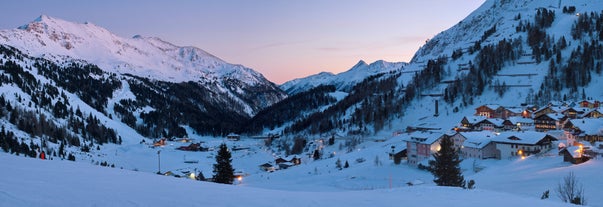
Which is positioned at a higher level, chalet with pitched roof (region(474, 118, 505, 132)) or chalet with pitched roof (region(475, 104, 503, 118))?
chalet with pitched roof (region(475, 104, 503, 118))

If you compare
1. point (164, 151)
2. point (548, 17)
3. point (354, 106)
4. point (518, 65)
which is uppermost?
point (548, 17)

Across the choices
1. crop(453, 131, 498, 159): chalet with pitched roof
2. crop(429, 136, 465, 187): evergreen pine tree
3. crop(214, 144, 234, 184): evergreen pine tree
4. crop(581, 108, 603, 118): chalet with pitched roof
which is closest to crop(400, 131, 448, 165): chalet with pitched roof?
crop(453, 131, 498, 159): chalet with pitched roof

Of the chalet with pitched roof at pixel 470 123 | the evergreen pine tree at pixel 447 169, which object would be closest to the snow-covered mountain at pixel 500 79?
the chalet with pitched roof at pixel 470 123

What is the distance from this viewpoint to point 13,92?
488ft

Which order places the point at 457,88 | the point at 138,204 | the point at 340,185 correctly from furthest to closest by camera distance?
1. the point at 457,88
2. the point at 340,185
3. the point at 138,204

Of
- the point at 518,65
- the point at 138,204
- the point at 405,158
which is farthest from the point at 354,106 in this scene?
the point at 138,204

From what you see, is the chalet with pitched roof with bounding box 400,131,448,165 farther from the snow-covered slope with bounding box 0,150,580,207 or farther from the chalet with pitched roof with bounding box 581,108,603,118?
the snow-covered slope with bounding box 0,150,580,207

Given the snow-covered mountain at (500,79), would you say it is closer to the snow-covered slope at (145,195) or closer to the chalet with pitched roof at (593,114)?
the chalet with pitched roof at (593,114)

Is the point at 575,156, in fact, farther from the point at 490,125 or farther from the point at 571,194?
the point at 490,125

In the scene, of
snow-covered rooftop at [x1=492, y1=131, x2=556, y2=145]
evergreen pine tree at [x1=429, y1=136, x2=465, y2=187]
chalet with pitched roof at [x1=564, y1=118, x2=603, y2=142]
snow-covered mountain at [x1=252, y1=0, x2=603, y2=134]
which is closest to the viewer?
evergreen pine tree at [x1=429, y1=136, x2=465, y2=187]

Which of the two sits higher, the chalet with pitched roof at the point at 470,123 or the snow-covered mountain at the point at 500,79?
the snow-covered mountain at the point at 500,79

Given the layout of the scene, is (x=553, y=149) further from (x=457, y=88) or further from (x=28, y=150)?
A: (x=28, y=150)

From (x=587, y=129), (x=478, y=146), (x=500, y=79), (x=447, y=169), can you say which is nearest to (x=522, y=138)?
(x=478, y=146)

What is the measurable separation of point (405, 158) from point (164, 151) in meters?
84.6
